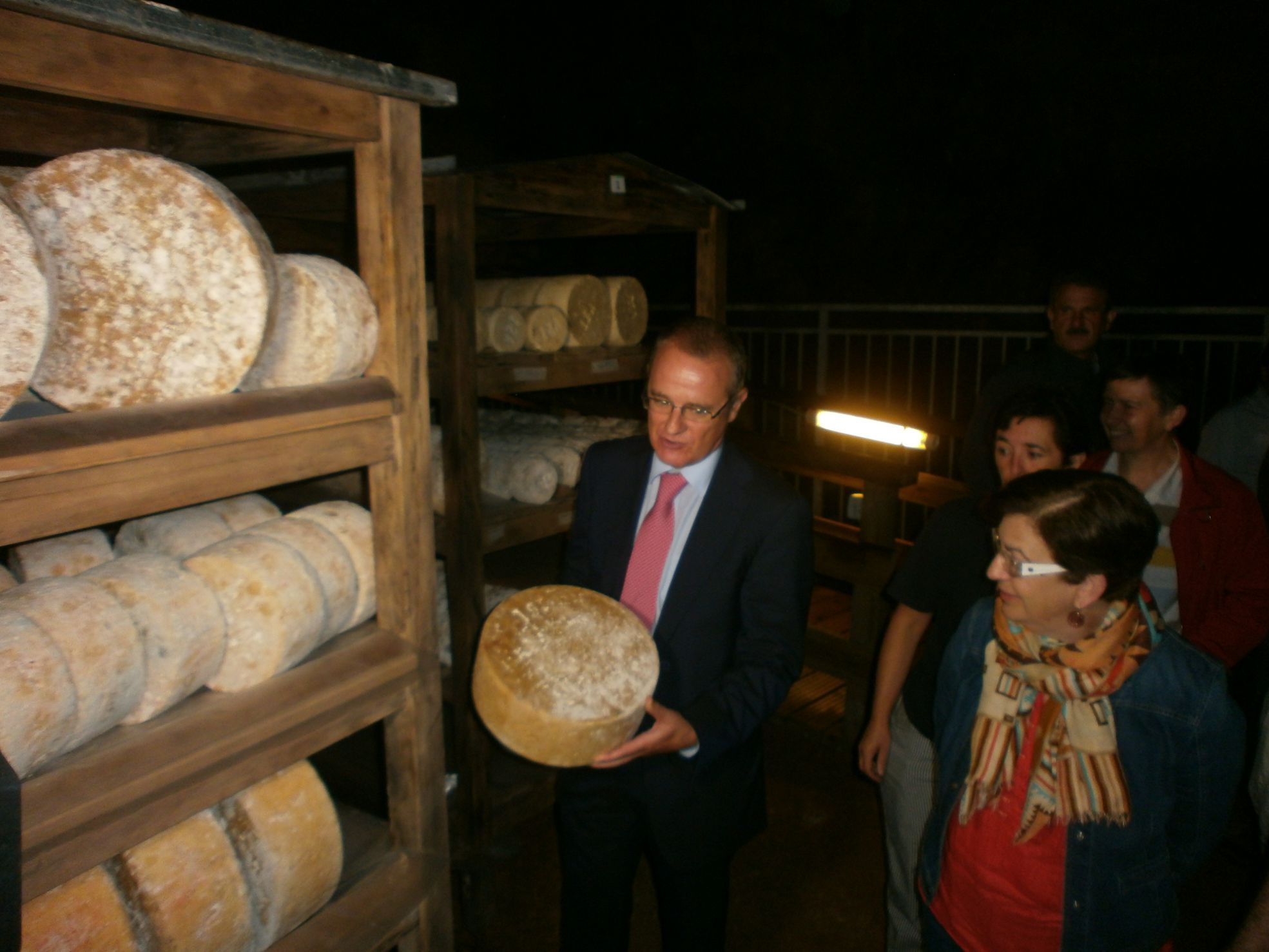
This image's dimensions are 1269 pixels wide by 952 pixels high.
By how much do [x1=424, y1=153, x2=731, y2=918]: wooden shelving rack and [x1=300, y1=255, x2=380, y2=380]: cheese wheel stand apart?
3.17 feet

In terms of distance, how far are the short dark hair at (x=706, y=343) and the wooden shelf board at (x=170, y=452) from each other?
2.40ft

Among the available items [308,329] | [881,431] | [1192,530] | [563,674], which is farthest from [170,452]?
[881,431]

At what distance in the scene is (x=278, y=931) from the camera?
4.96 ft

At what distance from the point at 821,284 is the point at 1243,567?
844 centimetres

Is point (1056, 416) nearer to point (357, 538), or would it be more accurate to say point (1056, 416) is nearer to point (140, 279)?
point (357, 538)

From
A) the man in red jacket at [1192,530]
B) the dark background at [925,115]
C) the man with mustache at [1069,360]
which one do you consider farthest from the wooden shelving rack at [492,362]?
the dark background at [925,115]

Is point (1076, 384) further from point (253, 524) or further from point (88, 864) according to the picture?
point (88, 864)

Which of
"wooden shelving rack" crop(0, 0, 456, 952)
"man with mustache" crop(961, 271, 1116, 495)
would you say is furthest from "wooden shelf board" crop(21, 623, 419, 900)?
"man with mustache" crop(961, 271, 1116, 495)

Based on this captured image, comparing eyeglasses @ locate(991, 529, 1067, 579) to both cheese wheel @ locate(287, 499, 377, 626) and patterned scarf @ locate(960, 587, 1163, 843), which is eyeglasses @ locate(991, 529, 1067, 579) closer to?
patterned scarf @ locate(960, 587, 1163, 843)

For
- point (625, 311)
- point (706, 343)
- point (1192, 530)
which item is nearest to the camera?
point (706, 343)

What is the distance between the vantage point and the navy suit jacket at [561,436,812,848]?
78.4 inches

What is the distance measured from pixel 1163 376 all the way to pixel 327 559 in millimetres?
2533

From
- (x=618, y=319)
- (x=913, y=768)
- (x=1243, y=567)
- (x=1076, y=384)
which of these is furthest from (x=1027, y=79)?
(x=913, y=768)

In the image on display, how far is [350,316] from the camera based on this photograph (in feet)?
4.97
